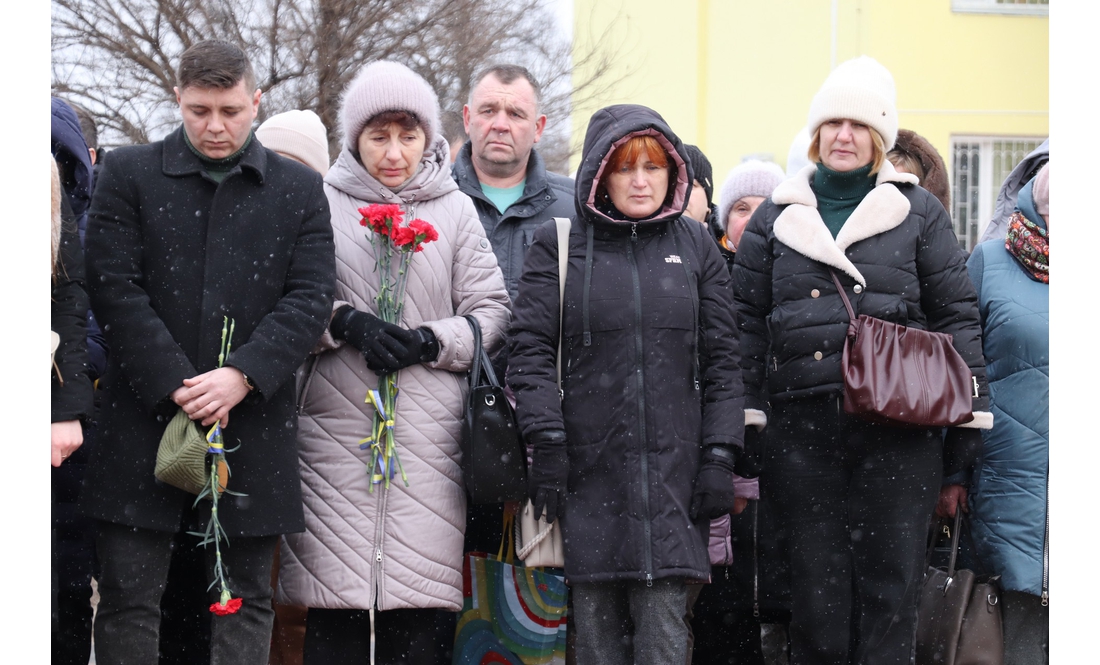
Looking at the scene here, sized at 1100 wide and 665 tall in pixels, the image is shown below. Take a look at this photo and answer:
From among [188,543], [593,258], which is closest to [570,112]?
[593,258]

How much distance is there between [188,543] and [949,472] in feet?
8.91

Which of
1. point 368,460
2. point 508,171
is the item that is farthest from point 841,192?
point 368,460

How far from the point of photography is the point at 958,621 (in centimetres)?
466

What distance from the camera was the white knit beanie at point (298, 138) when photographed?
5.34 metres

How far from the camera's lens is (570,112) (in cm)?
1038

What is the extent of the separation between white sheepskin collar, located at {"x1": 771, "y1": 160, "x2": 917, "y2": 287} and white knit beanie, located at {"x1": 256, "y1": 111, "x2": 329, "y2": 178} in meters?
2.04

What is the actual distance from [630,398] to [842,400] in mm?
787

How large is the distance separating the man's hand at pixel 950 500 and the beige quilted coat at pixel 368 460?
185 cm

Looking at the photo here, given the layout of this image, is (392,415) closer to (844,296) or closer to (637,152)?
Result: (637,152)

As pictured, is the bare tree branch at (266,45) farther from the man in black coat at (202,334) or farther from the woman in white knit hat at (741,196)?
the man in black coat at (202,334)

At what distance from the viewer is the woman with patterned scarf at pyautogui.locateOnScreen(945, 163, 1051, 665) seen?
15.5ft

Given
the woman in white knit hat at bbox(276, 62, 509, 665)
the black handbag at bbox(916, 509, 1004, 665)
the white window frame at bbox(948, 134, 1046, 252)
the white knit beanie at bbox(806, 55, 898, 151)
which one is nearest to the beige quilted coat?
the woman in white knit hat at bbox(276, 62, 509, 665)

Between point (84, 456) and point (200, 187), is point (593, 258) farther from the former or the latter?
point (84, 456)
